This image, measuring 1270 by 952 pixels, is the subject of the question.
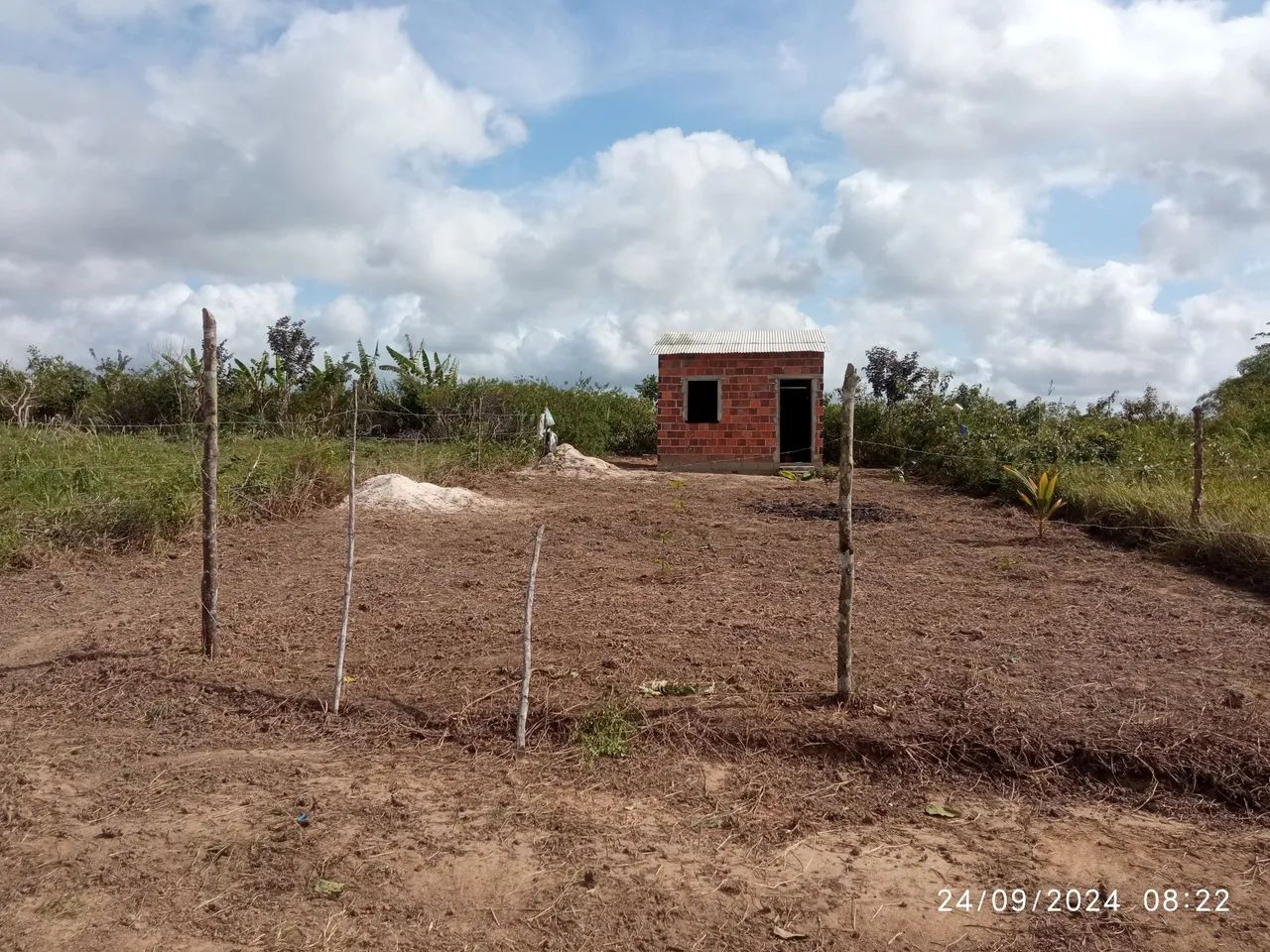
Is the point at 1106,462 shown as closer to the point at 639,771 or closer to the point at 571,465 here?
the point at 571,465

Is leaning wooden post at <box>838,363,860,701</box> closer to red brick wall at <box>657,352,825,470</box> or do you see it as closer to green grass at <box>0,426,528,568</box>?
green grass at <box>0,426,528,568</box>

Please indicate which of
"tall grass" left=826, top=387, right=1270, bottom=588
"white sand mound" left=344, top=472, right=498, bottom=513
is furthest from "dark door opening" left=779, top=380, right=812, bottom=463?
"white sand mound" left=344, top=472, right=498, bottom=513

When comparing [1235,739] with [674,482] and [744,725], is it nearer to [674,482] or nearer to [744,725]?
[744,725]

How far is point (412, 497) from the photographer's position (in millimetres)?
11156

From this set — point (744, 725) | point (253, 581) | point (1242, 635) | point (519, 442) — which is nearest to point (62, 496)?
point (253, 581)

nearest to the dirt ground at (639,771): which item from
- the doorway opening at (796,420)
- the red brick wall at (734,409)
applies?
the red brick wall at (734,409)

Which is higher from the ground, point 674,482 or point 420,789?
point 674,482

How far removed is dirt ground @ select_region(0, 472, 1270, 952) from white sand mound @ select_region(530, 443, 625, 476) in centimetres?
897

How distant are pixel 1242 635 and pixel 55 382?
76.1 ft

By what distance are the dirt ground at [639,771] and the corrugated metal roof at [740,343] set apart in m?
10.5

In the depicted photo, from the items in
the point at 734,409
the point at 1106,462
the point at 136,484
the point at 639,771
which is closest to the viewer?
the point at 639,771

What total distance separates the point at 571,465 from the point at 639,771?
12.5 metres

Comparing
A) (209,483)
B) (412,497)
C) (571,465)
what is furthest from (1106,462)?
(209,483)

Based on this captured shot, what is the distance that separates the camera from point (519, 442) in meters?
17.3
